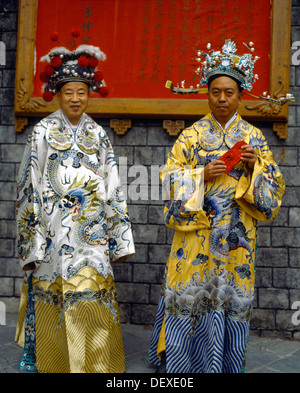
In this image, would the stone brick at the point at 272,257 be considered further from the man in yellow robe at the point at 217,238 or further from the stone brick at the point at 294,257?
the man in yellow robe at the point at 217,238

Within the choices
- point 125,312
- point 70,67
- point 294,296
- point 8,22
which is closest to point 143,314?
point 125,312

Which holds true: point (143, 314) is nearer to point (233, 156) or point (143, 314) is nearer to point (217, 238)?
point (217, 238)

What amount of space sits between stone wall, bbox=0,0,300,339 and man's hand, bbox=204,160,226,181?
1.72 m

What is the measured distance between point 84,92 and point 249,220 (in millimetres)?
1595

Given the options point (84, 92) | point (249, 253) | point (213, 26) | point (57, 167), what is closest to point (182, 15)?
point (213, 26)

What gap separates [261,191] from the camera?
9.20 ft

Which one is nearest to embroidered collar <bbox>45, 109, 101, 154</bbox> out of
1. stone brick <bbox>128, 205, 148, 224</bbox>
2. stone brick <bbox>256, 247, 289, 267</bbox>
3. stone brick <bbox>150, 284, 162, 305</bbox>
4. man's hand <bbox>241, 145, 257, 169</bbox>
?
man's hand <bbox>241, 145, 257, 169</bbox>

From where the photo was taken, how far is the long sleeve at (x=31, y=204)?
2.98m

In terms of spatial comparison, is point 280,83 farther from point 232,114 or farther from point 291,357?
point 291,357

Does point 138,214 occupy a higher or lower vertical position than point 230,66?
lower

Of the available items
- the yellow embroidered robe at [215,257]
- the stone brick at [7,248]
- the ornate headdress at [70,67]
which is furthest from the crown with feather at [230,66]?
the stone brick at [7,248]

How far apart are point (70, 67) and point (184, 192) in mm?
1325

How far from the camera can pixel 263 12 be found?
168 inches

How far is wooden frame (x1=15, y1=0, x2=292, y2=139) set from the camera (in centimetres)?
419
